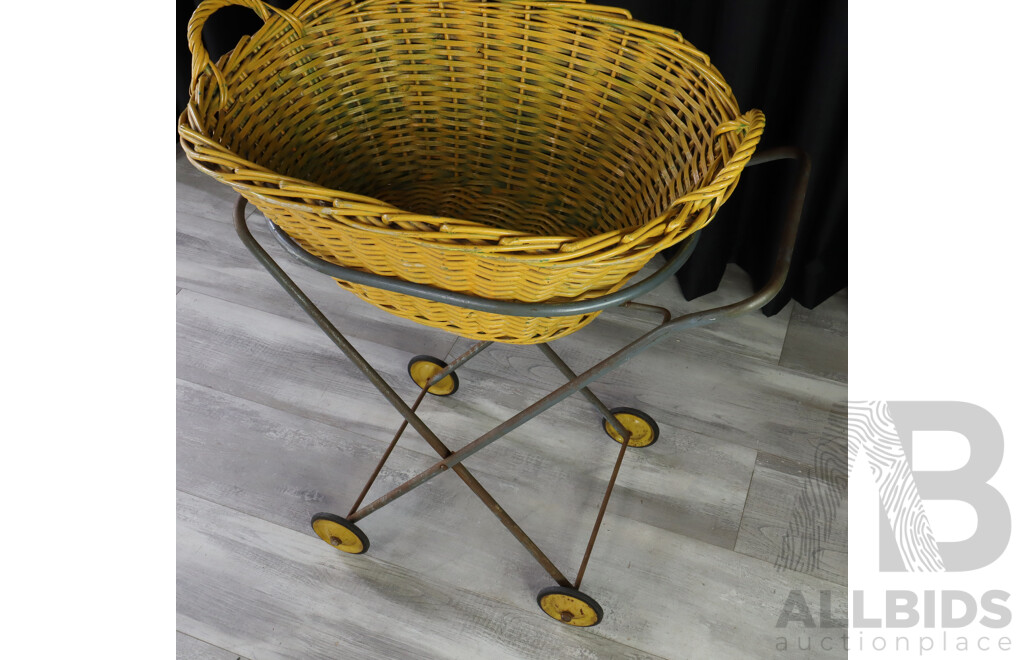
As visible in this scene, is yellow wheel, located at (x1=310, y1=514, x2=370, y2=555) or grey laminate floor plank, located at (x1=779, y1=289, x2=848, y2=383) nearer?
yellow wheel, located at (x1=310, y1=514, x2=370, y2=555)

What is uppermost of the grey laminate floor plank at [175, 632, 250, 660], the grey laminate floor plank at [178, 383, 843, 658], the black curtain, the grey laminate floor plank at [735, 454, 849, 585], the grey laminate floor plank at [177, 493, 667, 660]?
the black curtain

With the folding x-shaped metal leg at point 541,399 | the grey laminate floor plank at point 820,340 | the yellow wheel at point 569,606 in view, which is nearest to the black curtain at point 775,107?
the grey laminate floor plank at point 820,340

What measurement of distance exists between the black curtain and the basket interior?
0.34 metres

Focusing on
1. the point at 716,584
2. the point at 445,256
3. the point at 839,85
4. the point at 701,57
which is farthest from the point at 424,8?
the point at 716,584

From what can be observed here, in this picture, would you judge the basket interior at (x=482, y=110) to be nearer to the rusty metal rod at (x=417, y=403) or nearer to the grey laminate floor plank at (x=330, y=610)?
the rusty metal rod at (x=417, y=403)

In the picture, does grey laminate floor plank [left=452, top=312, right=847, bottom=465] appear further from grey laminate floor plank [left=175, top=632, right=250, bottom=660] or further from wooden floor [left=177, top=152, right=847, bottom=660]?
grey laminate floor plank [left=175, top=632, right=250, bottom=660]

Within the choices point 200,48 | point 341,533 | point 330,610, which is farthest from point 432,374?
point 200,48

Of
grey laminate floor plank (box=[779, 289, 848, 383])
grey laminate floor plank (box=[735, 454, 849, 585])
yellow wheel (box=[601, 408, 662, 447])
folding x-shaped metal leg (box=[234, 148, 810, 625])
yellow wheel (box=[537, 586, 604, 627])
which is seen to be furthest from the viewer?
grey laminate floor plank (box=[779, 289, 848, 383])

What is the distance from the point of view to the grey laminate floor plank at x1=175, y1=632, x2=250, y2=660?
3.89 ft

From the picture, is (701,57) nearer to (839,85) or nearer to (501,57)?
(501,57)

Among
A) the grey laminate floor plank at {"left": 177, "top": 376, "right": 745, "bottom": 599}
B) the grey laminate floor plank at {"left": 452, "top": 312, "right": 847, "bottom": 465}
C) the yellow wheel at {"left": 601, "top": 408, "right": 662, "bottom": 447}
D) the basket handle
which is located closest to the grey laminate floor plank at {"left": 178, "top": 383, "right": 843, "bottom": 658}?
the grey laminate floor plank at {"left": 177, "top": 376, "right": 745, "bottom": 599}

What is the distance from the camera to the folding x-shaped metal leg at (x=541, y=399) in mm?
854

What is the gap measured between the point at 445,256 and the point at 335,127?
47 cm

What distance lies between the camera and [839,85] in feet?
4.47
